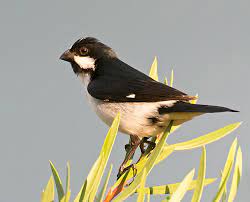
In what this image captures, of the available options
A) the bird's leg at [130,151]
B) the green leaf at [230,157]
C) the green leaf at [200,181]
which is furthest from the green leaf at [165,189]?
the green leaf at [200,181]

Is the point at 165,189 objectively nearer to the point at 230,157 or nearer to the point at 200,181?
the point at 230,157

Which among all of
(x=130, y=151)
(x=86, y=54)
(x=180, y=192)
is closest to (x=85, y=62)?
(x=86, y=54)

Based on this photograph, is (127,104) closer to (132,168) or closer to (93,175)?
(132,168)

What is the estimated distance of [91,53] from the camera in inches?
210

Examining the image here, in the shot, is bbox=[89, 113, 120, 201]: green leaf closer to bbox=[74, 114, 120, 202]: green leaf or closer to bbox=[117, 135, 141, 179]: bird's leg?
bbox=[74, 114, 120, 202]: green leaf

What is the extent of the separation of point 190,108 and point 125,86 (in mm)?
963

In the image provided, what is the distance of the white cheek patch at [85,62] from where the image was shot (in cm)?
524

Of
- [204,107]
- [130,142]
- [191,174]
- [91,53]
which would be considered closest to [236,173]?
[191,174]

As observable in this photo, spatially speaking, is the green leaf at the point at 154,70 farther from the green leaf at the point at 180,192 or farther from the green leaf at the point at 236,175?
the green leaf at the point at 180,192

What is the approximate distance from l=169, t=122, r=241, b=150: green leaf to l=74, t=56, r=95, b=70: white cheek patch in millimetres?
2591

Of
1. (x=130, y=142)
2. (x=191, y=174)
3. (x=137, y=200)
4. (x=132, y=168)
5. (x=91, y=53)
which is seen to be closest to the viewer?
(x=137, y=200)

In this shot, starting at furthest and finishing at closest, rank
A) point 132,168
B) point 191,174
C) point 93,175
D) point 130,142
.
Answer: point 130,142, point 132,168, point 93,175, point 191,174

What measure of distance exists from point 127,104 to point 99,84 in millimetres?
609

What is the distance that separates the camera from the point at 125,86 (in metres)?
4.37
